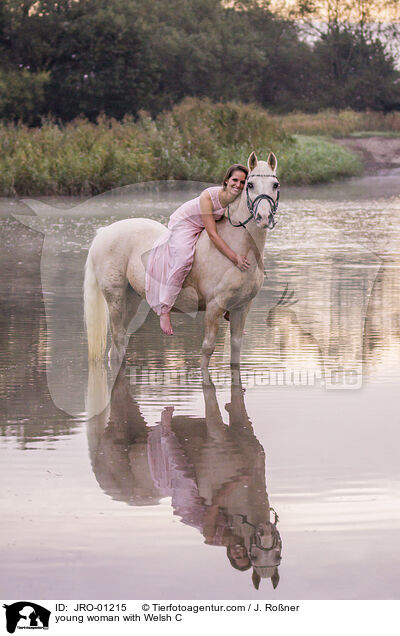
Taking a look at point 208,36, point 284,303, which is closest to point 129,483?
point 284,303

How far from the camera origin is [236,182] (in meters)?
7.00

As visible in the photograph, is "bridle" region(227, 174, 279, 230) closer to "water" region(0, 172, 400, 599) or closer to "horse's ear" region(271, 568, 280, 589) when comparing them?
"water" region(0, 172, 400, 599)

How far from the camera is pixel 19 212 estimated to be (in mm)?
20984

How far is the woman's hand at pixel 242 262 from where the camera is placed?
6.88 metres

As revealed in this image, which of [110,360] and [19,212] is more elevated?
[110,360]

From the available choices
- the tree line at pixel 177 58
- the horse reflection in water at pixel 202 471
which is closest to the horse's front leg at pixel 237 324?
the horse reflection in water at pixel 202 471

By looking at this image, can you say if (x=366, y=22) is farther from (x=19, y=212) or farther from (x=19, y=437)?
(x=19, y=437)

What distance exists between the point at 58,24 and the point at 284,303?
45124 mm

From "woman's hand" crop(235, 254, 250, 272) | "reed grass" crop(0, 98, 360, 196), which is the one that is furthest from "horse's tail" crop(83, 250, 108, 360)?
"reed grass" crop(0, 98, 360, 196)

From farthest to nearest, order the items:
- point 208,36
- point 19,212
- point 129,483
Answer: point 208,36
point 19,212
point 129,483

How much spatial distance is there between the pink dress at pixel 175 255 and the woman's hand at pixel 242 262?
413 mm

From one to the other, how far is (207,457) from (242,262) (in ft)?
6.00
